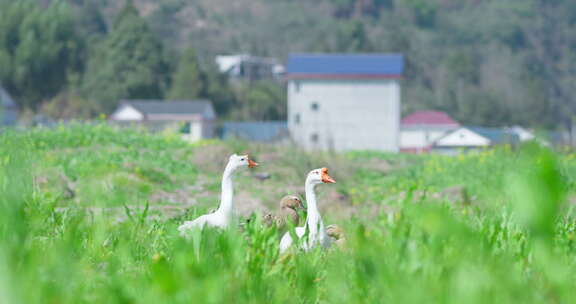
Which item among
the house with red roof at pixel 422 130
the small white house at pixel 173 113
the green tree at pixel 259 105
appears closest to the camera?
the small white house at pixel 173 113

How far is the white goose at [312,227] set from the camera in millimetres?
5590

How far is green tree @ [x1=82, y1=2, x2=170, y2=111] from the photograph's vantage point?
5506 cm

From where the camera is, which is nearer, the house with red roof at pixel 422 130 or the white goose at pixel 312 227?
the white goose at pixel 312 227

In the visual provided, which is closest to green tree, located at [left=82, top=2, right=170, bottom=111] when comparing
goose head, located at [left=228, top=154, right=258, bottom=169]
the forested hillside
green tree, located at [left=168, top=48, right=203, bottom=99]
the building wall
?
the forested hillside

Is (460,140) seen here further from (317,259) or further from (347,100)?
(317,259)

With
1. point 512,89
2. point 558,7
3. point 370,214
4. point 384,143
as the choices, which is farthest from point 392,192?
point 558,7

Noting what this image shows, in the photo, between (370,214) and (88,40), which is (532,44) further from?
(370,214)

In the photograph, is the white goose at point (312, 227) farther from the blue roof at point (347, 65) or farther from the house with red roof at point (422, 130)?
the house with red roof at point (422, 130)

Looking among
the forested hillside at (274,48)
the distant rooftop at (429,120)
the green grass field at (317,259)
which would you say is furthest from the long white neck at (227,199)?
the distant rooftop at (429,120)

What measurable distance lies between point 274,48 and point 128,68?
141 feet

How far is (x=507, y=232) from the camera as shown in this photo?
5281mm

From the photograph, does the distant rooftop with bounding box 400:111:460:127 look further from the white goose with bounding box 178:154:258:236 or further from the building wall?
the white goose with bounding box 178:154:258:236

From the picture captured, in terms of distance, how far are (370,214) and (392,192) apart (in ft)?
11.2

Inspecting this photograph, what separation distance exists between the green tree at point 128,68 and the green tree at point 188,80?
76.6 inches
